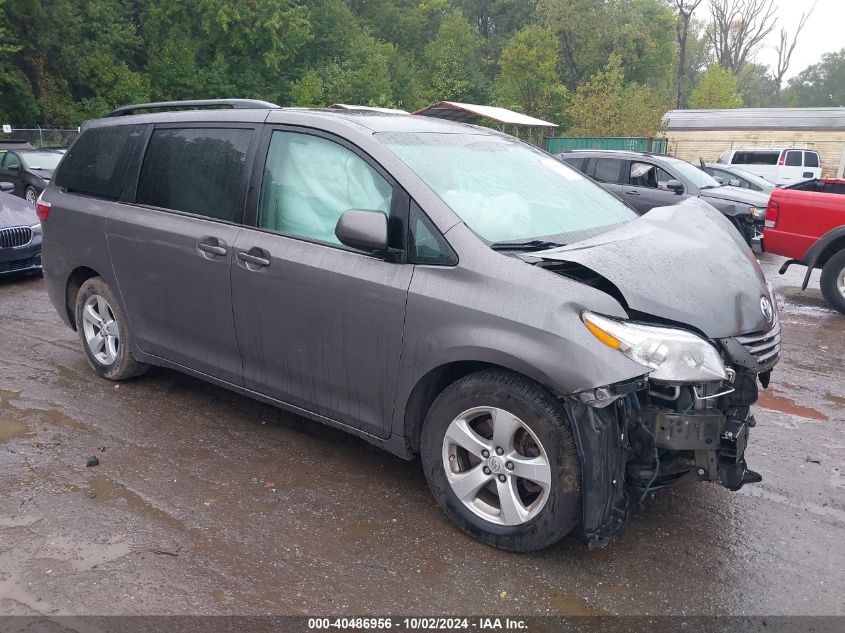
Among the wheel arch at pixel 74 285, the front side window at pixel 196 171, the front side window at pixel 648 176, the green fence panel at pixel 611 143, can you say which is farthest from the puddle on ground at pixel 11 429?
the green fence panel at pixel 611 143

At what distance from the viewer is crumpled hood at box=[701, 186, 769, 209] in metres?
11.8

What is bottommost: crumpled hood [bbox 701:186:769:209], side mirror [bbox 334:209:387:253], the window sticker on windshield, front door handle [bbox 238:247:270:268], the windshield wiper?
crumpled hood [bbox 701:186:769:209]

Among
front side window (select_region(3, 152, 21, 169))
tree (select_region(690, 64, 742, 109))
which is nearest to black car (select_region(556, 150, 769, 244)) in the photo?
front side window (select_region(3, 152, 21, 169))

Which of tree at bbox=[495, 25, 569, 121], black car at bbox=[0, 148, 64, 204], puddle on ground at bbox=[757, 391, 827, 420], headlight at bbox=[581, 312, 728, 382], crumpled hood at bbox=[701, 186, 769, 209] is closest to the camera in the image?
headlight at bbox=[581, 312, 728, 382]

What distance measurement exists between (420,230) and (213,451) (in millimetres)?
1868

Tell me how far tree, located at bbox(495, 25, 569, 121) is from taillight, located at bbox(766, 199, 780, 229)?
36.7m

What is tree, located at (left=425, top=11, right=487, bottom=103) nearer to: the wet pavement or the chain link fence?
the chain link fence

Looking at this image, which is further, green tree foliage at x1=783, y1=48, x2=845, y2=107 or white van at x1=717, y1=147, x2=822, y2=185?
→ green tree foliage at x1=783, y1=48, x2=845, y2=107

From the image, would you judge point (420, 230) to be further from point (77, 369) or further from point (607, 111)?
point (607, 111)

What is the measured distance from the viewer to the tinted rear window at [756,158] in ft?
81.8

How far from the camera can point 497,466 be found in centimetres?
302

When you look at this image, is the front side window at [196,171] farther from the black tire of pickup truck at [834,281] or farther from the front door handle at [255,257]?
the black tire of pickup truck at [834,281]

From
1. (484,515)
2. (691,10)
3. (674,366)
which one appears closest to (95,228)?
(484,515)

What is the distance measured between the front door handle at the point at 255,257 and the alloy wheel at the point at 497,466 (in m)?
1.37
